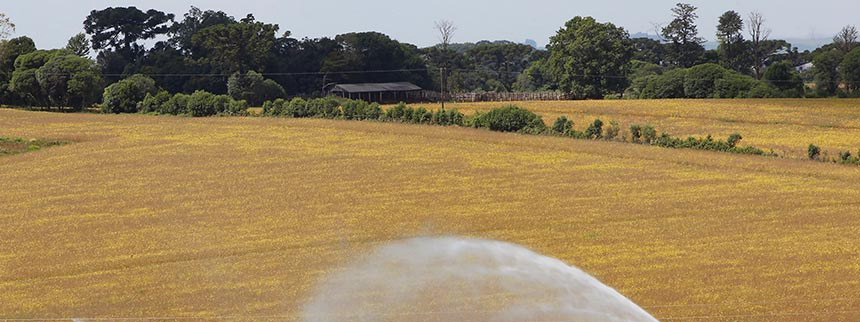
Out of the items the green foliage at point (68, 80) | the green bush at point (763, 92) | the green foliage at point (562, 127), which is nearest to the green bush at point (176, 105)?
the green foliage at point (68, 80)

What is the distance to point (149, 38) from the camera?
18025cm

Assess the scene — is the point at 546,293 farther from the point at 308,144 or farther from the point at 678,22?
the point at 678,22

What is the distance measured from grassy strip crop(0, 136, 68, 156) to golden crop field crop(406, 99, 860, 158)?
49181 mm

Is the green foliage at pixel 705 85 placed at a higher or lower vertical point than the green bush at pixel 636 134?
higher

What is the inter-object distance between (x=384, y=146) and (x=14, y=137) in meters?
35.7

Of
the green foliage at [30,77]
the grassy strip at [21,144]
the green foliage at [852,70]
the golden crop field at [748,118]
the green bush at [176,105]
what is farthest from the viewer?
the green foliage at [30,77]

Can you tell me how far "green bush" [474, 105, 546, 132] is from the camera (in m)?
88.2

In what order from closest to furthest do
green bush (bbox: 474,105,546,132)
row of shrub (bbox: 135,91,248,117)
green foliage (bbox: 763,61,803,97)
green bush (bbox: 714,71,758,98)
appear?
green bush (bbox: 474,105,546,132) < row of shrub (bbox: 135,91,248,117) < green bush (bbox: 714,71,758,98) < green foliage (bbox: 763,61,803,97)

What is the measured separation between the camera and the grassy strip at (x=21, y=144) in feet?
261

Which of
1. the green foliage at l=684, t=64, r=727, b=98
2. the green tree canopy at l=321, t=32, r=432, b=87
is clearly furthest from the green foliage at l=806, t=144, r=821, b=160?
the green tree canopy at l=321, t=32, r=432, b=87

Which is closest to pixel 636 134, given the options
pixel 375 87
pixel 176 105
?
pixel 176 105

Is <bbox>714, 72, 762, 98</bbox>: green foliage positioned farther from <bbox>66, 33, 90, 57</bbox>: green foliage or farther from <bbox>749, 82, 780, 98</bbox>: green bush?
<bbox>66, 33, 90, 57</bbox>: green foliage

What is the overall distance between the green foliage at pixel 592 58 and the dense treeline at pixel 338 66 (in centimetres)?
17

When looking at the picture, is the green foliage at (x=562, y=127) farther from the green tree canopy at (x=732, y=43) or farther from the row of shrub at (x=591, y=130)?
the green tree canopy at (x=732, y=43)
